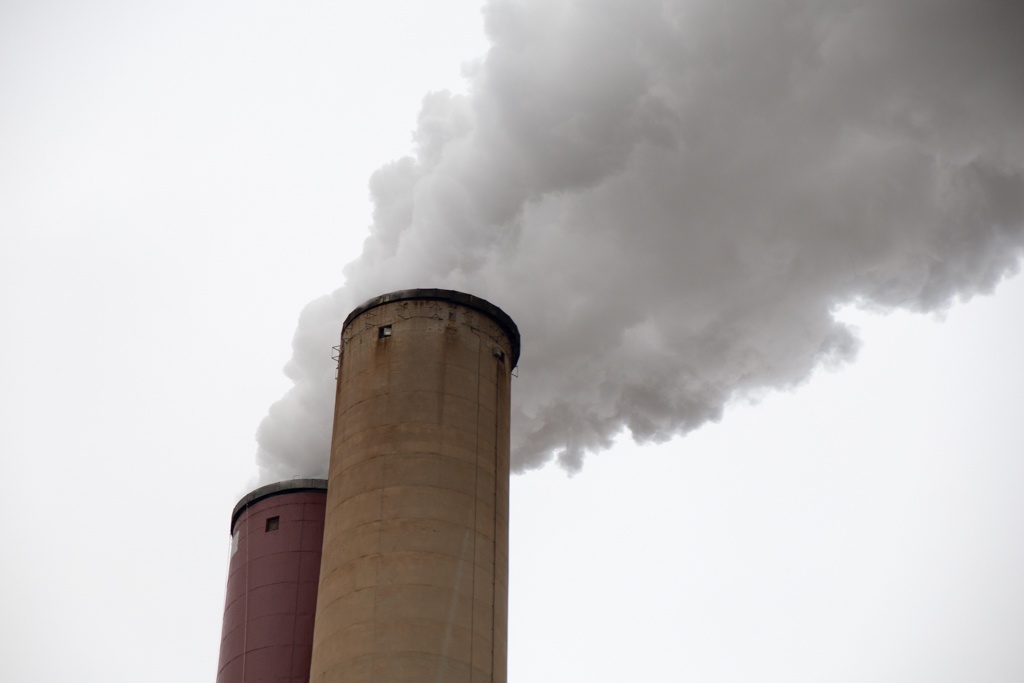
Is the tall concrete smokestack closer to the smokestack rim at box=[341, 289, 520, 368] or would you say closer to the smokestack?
the smokestack rim at box=[341, 289, 520, 368]

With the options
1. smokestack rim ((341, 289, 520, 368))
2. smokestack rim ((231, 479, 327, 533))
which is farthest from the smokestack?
smokestack rim ((341, 289, 520, 368))

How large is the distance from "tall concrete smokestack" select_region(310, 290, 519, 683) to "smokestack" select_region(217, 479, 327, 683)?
3.28 metres

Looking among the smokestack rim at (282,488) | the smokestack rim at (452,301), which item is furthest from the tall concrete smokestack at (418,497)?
the smokestack rim at (282,488)

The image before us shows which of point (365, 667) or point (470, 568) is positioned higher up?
point (470, 568)

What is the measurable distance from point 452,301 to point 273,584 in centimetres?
790

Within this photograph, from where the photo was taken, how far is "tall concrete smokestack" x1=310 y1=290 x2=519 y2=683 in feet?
76.9

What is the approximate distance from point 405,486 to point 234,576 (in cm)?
728

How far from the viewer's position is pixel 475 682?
2333cm

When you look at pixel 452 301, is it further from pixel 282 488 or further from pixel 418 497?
pixel 282 488

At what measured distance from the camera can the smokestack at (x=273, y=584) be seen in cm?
2791

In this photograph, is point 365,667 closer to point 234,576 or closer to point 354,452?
point 354,452

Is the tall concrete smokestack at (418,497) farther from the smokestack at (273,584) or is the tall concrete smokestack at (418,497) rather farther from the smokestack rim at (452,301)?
the smokestack at (273,584)

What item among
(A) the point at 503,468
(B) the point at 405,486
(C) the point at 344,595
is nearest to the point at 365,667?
(C) the point at 344,595

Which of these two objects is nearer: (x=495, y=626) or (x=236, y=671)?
(x=495, y=626)
